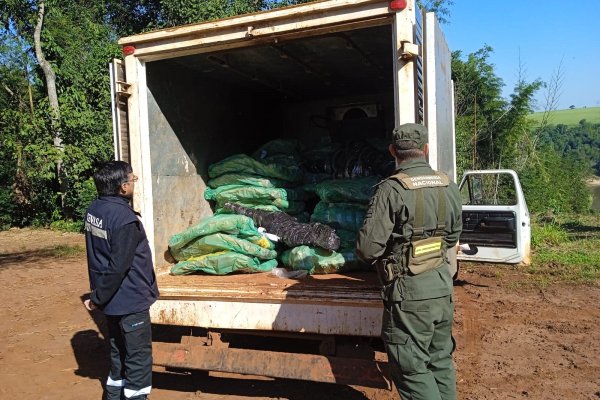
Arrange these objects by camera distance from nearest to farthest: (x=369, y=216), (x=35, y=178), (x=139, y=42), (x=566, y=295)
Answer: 1. (x=369, y=216)
2. (x=139, y=42)
3. (x=566, y=295)
4. (x=35, y=178)

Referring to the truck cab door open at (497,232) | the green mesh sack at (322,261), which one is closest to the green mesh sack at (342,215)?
the green mesh sack at (322,261)

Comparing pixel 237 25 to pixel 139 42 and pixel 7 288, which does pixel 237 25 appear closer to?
pixel 139 42

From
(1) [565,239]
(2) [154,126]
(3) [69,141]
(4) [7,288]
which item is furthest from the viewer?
(3) [69,141]

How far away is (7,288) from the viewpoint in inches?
284

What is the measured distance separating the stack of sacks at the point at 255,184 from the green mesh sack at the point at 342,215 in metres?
0.58

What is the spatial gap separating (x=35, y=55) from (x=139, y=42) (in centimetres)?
1413

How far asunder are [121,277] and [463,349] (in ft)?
9.88

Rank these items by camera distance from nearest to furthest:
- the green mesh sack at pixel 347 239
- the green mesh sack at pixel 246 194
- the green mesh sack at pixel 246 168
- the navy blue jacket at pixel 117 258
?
1. the navy blue jacket at pixel 117 258
2. the green mesh sack at pixel 347 239
3. the green mesh sack at pixel 246 194
4. the green mesh sack at pixel 246 168

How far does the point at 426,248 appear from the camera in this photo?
2.49 meters

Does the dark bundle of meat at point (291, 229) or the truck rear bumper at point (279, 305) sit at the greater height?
the dark bundle of meat at point (291, 229)

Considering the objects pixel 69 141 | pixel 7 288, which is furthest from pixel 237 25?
pixel 69 141

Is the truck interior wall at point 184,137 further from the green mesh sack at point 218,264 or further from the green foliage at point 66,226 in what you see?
the green foliage at point 66,226

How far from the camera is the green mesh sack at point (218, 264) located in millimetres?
3801

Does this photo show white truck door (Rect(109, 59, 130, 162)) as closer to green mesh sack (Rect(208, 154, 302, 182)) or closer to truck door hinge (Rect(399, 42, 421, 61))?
green mesh sack (Rect(208, 154, 302, 182))
